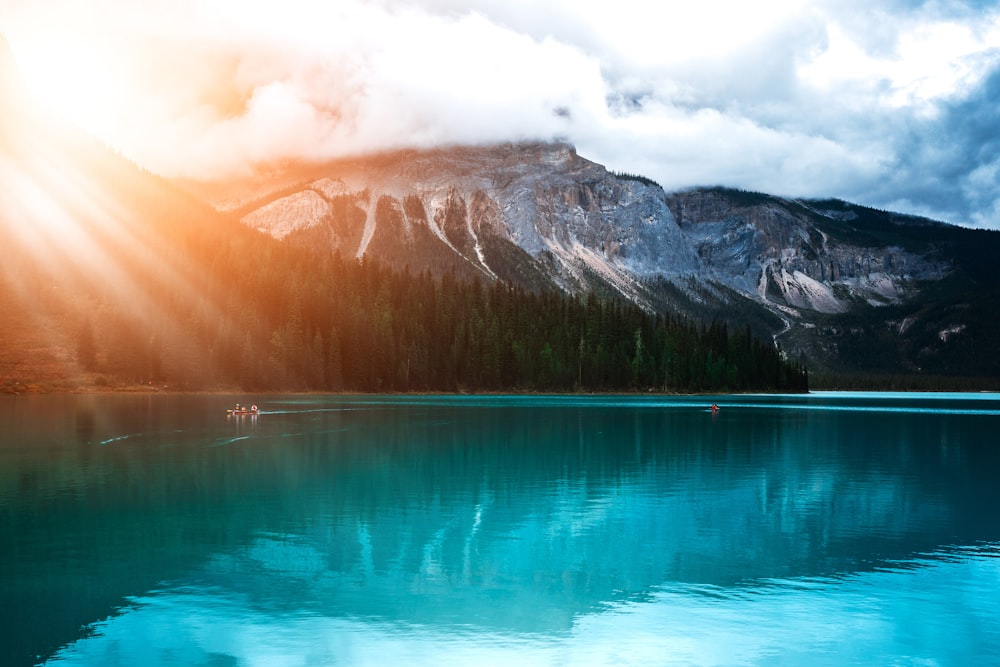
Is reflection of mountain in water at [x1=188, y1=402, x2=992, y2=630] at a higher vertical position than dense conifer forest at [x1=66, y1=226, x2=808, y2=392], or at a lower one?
lower

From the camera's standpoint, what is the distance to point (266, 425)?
81.9 m

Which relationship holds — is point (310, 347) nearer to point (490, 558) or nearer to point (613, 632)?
point (490, 558)

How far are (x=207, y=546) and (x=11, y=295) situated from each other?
580 ft

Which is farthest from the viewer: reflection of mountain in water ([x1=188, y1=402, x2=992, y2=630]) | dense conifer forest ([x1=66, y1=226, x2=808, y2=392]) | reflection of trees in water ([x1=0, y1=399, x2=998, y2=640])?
dense conifer forest ([x1=66, y1=226, x2=808, y2=392])

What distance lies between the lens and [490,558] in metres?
26.8

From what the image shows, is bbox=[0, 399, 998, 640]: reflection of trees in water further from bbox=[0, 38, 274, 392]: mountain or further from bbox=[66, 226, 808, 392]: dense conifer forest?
bbox=[66, 226, 808, 392]: dense conifer forest

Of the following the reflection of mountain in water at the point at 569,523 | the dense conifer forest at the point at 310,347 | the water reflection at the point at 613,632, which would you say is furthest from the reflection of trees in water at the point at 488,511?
the dense conifer forest at the point at 310,347

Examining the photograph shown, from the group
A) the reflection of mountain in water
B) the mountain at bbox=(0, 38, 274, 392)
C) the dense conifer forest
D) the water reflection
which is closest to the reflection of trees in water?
the reflection of mountain in water

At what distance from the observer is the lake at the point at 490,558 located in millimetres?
18703

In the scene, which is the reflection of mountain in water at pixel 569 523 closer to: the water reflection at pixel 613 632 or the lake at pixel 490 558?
the lake at pixel 490 558

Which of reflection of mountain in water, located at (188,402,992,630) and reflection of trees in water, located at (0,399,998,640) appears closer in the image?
reflection of mountain in water, located at (188,402,992,630)

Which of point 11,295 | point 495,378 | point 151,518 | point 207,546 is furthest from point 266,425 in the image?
point 11,295

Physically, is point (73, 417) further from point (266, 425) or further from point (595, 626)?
point (595, 626)

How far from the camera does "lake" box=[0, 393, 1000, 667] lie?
1870 centimetres
